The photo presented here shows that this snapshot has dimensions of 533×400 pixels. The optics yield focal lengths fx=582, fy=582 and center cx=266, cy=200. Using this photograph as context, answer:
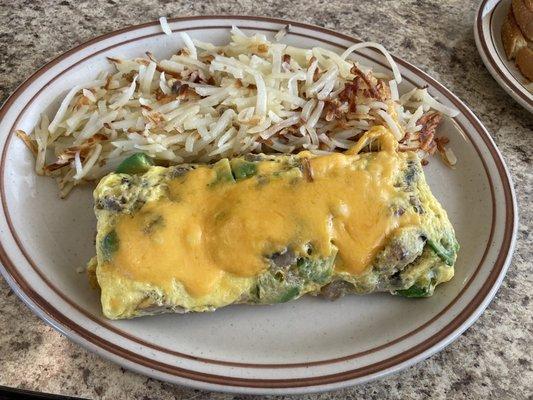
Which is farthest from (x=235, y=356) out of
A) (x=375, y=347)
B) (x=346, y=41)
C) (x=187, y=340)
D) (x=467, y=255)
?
(x=346, y=41)

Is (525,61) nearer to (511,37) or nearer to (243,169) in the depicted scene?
(511,37)

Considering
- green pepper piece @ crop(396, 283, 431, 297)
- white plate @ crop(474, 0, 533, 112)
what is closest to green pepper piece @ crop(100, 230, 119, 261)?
green pepper piece @ crop(396, 283, 431, 297)

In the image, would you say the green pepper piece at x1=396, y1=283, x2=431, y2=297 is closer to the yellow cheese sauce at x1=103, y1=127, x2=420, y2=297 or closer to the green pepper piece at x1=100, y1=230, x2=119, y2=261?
the yellow cheese sauce at x1=103, y1=127, x2=420, y2=297

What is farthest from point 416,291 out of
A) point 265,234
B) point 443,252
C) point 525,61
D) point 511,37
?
point 511,37

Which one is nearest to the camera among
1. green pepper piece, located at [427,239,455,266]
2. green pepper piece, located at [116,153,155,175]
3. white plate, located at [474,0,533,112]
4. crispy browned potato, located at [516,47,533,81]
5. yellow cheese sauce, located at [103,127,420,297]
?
yellow cheese sauce, located at [103,127,420,297]

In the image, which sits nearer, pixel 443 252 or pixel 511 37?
pixel 443 252
